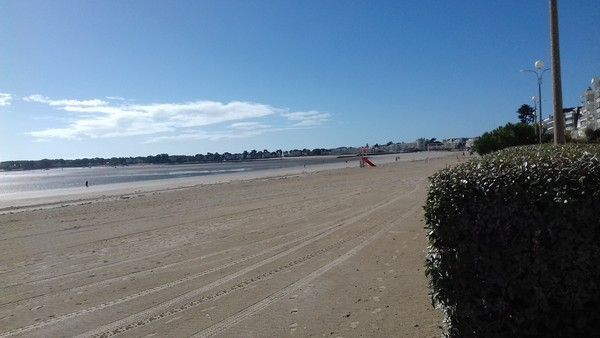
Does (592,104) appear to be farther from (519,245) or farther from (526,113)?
(519,245)

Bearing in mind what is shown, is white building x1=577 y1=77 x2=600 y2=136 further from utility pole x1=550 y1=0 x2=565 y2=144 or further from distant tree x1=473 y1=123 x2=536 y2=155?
utility pole x1=550 y1=0 x2=565 y2=144

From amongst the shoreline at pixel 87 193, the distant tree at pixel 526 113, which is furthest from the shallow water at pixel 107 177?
the distant tree at pixel 526 113

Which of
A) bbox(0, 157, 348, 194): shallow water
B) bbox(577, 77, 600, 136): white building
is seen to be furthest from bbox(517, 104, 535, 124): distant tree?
bbox(0, 157, 348, 194): shallow water

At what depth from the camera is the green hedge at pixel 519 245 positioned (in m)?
3.29

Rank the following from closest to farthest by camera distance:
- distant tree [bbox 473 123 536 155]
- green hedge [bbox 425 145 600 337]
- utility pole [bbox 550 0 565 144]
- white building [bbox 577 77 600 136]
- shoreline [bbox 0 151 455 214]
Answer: green hedge [bbox 425 145 600 337] → utility pole [bbox 550 0 565 144] → shoreline [bbox 0 151 455 214] → distant tree [bbox 473 123 536 155] → white building [bbox 577 77 600 136]

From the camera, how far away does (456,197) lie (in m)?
3.57

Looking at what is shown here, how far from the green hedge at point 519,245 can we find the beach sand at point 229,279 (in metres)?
1.10

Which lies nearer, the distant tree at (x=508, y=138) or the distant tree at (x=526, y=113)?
the distant tree at (x=508, y=138)

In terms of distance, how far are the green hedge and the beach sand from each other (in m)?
1.10

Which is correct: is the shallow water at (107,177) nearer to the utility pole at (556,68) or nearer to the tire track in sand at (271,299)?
the tire track in sand at (271,299)

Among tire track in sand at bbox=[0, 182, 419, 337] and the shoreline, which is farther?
the shoreline

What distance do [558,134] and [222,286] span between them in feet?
22.9

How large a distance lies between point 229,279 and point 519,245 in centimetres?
457

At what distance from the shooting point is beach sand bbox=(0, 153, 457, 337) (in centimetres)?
524
